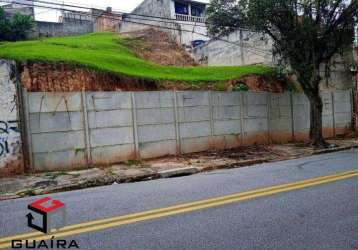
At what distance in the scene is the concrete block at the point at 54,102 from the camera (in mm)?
10836

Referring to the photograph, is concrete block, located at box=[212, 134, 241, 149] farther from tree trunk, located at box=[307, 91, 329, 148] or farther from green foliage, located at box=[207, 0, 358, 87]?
green foliage, located at box=[207, 0, 358, 87]

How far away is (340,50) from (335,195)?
12.7m

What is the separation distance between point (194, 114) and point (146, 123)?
2.13 meters

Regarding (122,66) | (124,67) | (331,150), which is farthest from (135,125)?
(331,150)

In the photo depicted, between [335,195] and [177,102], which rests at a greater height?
[177,102]

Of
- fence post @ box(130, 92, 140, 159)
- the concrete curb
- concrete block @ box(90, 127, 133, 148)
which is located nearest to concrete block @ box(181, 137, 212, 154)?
fence post @ box(130, 92, 140, 159)

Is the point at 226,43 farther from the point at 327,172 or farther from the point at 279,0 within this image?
the point at 327,172

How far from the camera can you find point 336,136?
66.5 feet

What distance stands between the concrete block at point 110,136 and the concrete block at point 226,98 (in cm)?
395

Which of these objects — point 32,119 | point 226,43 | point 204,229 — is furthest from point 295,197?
point 226,43

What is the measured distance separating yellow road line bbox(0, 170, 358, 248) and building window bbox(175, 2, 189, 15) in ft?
110

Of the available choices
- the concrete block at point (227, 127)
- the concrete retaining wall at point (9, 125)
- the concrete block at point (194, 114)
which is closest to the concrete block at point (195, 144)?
the concrete block at point (227, 127)

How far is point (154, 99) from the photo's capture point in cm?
1317

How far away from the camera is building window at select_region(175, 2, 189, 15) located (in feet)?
127
